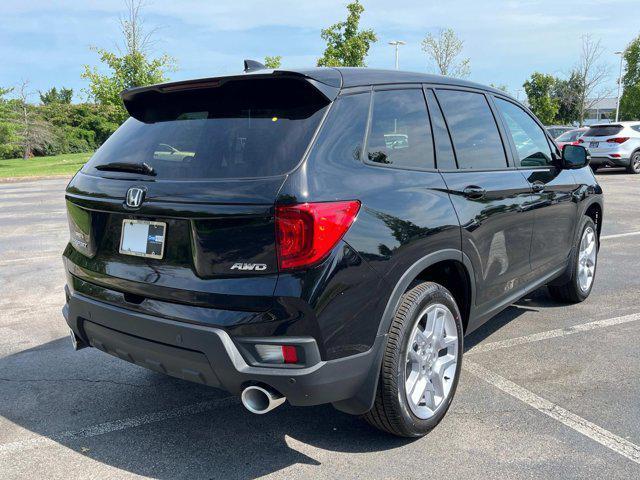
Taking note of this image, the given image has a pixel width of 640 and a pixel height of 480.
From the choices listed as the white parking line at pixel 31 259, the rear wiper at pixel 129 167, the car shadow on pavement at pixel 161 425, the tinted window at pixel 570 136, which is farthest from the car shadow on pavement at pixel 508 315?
the tinted window at pixel 570 136

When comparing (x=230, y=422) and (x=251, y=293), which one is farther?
(x=230, y=422)

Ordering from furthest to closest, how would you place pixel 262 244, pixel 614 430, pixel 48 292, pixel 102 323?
pixel 48 292 < pixel 614 430 < pixel 102 323 < pixel 262 244

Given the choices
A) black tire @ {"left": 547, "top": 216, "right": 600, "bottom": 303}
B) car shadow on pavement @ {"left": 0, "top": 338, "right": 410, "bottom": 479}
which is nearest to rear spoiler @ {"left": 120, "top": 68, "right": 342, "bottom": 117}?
car shadow on pavement @ {"left": 0, "top": 338, "right": 410, "bottom": 479}

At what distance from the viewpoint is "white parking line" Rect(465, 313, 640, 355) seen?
4.32 metres

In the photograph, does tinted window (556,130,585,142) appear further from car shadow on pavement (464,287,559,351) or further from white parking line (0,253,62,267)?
white parking line (0,253,62,267)

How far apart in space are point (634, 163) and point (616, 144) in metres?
1.12

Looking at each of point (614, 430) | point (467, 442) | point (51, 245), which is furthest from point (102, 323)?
point (51, 245)

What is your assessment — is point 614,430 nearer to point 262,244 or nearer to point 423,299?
point 423,299

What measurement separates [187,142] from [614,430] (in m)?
2.65

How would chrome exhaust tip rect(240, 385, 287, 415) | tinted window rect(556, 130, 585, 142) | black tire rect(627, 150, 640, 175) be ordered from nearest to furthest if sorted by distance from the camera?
chrome exhaust tip rect(240, 385, 287, 415) < black tire rect(627, 150, 640, 175) < tinted window rect(556, 130, 585, 142)

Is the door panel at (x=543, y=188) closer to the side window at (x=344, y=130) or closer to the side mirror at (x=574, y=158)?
the side mirror at (x=574, y=158)

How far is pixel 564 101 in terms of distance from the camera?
2063 inches

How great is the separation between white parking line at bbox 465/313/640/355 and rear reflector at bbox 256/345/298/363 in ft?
7.04

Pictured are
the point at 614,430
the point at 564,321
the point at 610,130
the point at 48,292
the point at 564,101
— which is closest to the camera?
the point at 614,430
